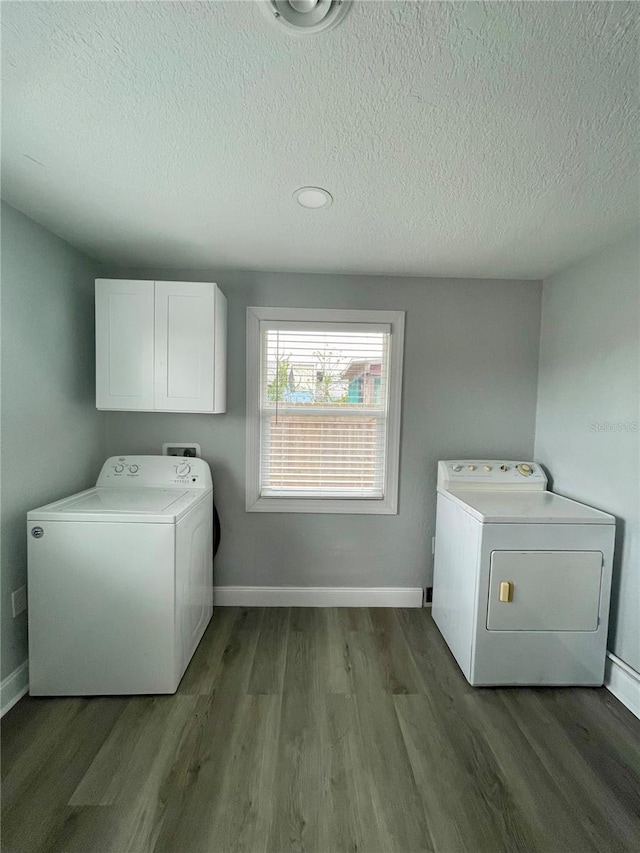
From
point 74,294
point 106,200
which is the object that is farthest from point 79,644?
point 106,200

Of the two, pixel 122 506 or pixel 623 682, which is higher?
pixel 122 506

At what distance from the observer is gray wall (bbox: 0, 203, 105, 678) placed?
167 centimetres

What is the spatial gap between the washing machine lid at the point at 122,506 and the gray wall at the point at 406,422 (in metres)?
0.40

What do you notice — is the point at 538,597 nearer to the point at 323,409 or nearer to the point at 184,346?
the point at 323,409

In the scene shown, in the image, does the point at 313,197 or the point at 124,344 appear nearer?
the point at 313,197

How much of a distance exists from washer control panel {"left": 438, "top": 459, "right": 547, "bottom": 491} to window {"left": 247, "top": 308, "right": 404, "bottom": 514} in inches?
14.6

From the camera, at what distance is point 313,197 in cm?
152

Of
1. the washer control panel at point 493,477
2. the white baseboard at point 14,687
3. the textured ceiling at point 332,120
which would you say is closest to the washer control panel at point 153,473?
the white baseboard at point 14,687

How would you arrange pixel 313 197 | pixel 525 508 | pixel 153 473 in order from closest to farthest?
pixel 313 197
pixel 525 508
pixel 153 473

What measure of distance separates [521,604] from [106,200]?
2.73 meters

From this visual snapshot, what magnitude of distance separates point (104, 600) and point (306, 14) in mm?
2186

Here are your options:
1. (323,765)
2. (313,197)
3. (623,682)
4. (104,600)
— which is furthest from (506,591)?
(313,197)

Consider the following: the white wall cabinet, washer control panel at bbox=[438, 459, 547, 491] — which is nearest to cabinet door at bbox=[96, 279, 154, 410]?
the white wall cabinet

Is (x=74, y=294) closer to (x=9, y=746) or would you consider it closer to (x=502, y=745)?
(x=9, y=746)
